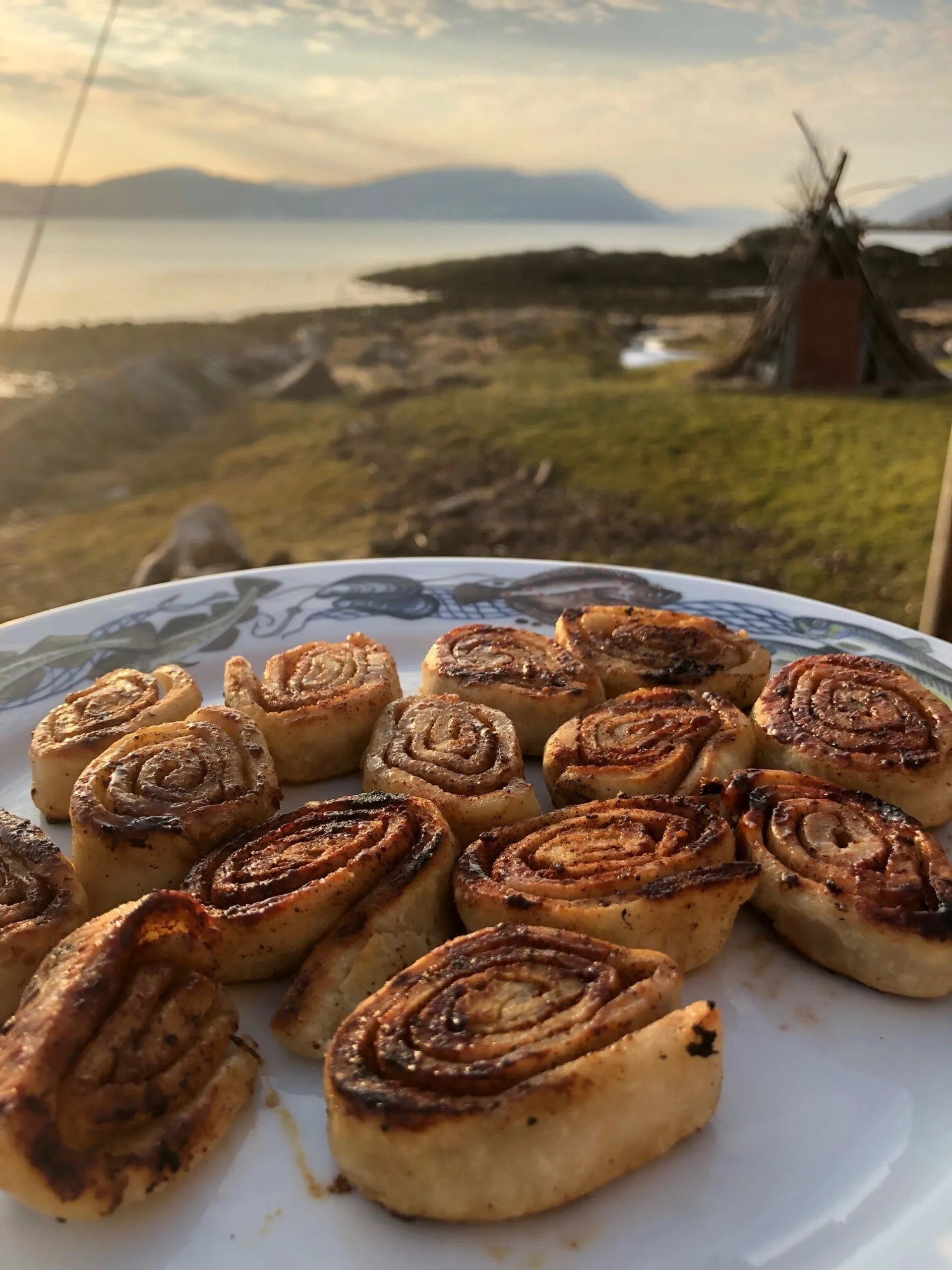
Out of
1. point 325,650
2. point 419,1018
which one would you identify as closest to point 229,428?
point 325,650

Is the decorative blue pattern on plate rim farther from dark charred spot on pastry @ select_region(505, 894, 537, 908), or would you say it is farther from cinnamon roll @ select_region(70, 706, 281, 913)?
dark charred spot on pastry @ select_region(505, 894, 537, 908)

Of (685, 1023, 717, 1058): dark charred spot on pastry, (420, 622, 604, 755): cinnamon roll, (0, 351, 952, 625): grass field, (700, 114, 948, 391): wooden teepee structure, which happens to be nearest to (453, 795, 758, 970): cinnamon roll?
(685, 1023, 717, 1058): dark charred spot on pastry

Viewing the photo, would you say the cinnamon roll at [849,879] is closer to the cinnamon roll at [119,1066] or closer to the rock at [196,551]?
the cinnamon roll at [119,1066]

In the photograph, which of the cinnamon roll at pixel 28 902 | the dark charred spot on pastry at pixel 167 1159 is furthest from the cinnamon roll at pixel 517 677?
the dark charred spot on pastry at pixel 167 1159

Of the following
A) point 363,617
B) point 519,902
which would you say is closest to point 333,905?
point 519,902

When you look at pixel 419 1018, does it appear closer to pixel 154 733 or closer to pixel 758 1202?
pixel 758 1202

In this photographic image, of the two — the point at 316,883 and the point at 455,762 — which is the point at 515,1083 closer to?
the point at 316,883

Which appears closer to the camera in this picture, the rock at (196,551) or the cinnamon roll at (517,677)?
the cinnamon roll at (517,677)
